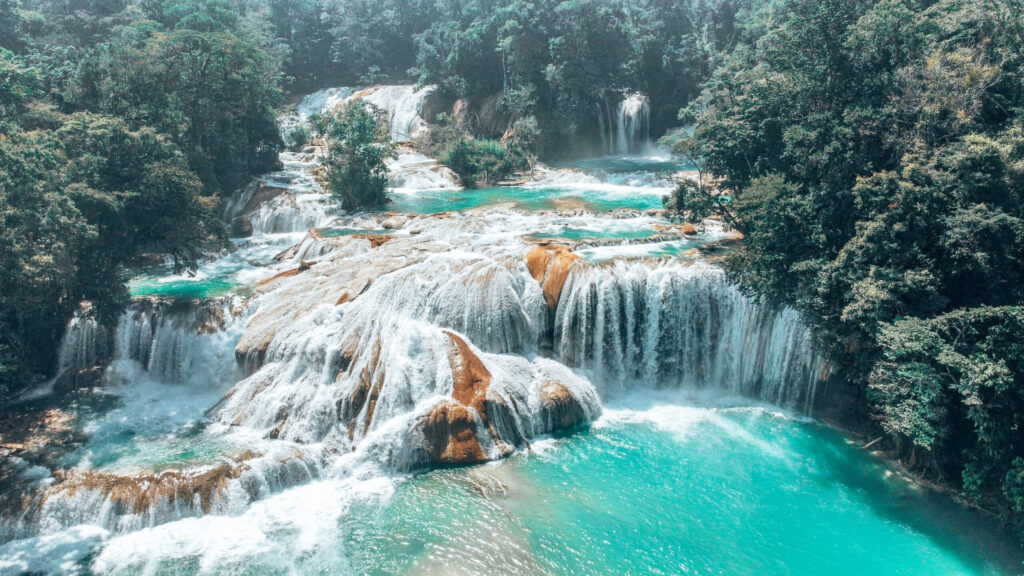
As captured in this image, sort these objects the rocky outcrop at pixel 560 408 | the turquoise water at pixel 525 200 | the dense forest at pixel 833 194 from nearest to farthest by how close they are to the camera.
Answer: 1. the dense forest at pixel 833 194
2. the rocky outcrop at pixel 560 408
3. the turquoise water at pixel 525 200

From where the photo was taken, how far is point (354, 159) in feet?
97.0

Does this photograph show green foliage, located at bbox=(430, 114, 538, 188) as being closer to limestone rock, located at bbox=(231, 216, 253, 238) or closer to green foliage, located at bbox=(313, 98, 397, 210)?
green foliage, located at bbox=(313, 98, 397, 210)

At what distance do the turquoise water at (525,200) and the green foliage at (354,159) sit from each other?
1.68m

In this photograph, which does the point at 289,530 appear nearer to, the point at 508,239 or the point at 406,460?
the point at 406,460

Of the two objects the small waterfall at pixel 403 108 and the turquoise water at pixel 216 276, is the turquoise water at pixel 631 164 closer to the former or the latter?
the small waterfall at pixel 403 108

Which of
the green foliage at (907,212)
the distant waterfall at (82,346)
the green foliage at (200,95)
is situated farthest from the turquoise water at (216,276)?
the green foliage at (907,212)

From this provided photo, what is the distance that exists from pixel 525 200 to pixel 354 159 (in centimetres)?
936

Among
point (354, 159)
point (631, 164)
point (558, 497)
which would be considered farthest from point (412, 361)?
point (631, 164)

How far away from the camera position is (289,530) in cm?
1240

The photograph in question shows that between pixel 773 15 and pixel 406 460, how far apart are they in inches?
904

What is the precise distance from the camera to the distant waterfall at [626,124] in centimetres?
4462

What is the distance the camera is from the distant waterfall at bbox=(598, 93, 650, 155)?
44625 mm

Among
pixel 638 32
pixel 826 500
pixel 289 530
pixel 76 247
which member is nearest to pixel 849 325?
pixel 826 500

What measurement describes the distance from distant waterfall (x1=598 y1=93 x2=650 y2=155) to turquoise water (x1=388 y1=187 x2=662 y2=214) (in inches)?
448
